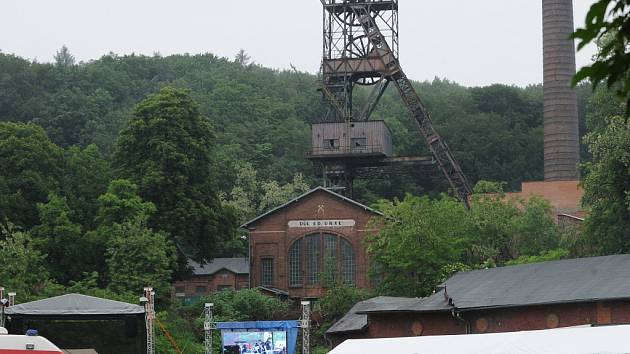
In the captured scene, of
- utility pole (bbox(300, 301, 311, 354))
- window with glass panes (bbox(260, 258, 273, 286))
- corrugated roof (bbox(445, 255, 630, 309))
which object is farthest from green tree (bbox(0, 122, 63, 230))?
corrugated roof (bbox(445, 255, 630, 309))

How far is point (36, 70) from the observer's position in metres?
109

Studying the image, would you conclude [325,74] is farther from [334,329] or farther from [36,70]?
[36,70]

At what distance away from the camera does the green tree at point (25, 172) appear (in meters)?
53.7

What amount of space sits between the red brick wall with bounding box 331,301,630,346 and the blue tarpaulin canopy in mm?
3271

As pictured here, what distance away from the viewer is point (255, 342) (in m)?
36.3

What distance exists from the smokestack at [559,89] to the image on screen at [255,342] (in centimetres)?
3805

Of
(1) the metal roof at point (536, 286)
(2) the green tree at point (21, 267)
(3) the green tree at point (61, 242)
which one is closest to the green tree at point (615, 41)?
(1) the metal roof at point (536, 286)

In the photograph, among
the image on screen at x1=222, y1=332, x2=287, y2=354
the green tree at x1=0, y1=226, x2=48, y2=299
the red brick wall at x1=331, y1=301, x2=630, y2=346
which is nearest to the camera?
the red brick wall at x1=331, y1=301, x2=630, y2=346

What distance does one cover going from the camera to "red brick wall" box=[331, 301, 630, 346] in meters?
31.0

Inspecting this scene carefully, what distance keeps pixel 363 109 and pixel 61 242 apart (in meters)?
26.0

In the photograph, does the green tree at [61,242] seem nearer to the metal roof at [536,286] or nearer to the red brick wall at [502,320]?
the red brick wall at [502,320]

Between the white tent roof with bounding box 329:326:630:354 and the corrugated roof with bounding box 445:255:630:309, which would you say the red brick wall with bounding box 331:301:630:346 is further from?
the white tent roof with bounding box 329:326:630:354

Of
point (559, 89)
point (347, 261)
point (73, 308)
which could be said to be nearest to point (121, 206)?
point (347, 261)

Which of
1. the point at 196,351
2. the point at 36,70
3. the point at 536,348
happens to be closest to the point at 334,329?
the point at 196,351
